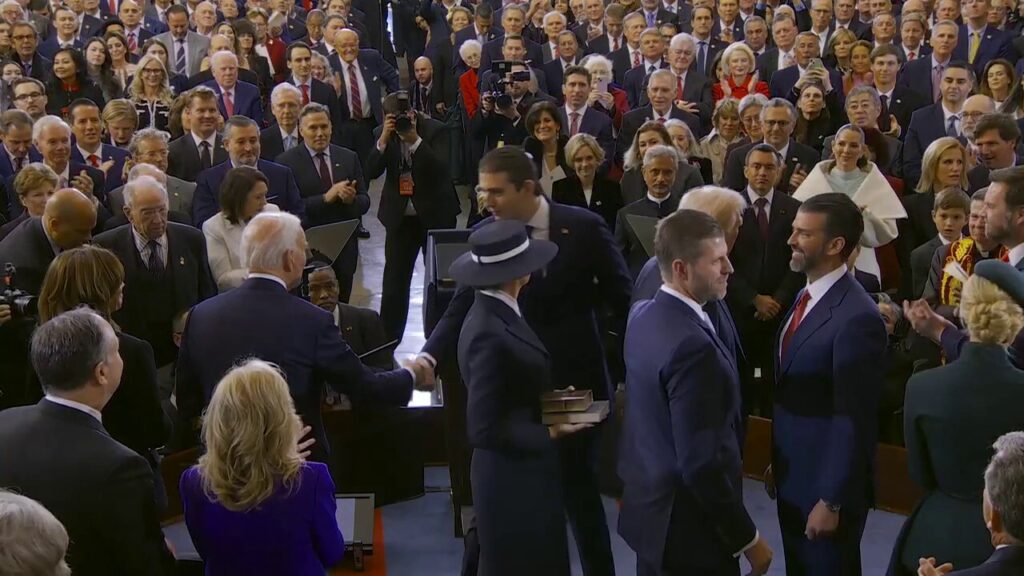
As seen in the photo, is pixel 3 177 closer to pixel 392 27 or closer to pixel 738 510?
pixel 738 510

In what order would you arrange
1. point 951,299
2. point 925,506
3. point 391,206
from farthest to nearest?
point 391,206 < point 951,299 < point 925,506

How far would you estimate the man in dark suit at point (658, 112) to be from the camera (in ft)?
28.8

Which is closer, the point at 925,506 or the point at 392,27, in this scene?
the point at 925,506

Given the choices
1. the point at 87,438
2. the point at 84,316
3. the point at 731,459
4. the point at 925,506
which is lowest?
the point at 925,506

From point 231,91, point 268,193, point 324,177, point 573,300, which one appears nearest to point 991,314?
point 573,300

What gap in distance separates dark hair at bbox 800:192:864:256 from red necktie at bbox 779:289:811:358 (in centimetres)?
19

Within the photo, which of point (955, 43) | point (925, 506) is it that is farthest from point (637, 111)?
point (925, 506)

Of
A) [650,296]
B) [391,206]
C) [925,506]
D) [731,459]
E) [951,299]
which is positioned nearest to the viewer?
[731,459]

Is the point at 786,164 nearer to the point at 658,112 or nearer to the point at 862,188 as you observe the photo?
the point at 862,188

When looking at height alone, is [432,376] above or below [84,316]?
below

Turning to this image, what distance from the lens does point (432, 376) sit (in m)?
4.61

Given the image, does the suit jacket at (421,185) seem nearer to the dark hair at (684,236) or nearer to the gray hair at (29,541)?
the dark hair at (684,236)

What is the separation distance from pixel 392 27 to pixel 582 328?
998 centimetres

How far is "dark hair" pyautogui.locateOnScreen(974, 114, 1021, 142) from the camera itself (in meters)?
6.95
